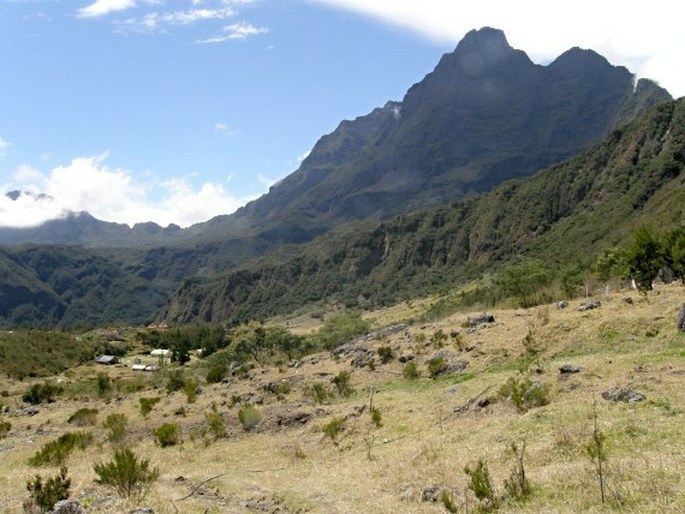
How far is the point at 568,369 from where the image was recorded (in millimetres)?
22766

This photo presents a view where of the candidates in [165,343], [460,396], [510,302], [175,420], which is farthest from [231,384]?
[165,343]

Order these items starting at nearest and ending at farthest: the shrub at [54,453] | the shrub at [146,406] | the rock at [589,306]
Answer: the shrub at [54,453] → the rock at [589,306] → the shrub at [146,406]

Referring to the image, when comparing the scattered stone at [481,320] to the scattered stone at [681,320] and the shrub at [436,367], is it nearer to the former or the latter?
the shrub at [436,367]

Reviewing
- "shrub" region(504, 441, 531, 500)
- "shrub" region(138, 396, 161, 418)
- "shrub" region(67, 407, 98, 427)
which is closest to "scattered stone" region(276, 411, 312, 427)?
"shrub" region(138, 396, 161, 418)

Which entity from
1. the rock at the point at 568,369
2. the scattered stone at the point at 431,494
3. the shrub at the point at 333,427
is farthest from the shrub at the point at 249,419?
the scattered stone at the point at 431,494

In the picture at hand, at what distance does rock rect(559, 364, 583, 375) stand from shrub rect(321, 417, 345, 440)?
956cm

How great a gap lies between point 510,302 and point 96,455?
4313 centimetres

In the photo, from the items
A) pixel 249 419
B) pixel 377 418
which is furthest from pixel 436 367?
pixel 249 419

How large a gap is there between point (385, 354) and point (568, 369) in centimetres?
1791

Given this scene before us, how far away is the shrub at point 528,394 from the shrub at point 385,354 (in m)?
17.9

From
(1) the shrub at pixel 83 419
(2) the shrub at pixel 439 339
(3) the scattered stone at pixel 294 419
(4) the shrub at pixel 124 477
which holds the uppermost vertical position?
(4) the shrub at pixel 124 477

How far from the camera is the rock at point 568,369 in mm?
22497

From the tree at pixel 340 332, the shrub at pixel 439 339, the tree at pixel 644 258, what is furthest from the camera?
the tree at pixel 340 332

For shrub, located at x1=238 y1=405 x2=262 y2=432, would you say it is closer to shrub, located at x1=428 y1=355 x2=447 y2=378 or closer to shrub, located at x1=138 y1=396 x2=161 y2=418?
shrub, located at x1=428 y1=355 x2=447 y2=378
